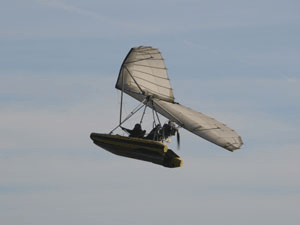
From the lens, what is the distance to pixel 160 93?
6272cm

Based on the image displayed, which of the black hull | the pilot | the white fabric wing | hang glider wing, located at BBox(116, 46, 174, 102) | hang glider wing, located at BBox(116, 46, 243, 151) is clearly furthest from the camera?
hang glider wing, located at BBox(116, 46, 174, 102)

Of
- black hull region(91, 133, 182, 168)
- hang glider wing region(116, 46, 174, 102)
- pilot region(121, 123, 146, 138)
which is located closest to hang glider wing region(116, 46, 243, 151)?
hang glider wing region(116, 46, 174, 102)

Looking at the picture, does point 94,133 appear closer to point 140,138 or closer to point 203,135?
point 140,138

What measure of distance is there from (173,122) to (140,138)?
9.72ft

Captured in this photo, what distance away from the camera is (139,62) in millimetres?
61312

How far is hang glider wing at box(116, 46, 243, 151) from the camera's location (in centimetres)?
5462

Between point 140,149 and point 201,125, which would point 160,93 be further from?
point 140,149

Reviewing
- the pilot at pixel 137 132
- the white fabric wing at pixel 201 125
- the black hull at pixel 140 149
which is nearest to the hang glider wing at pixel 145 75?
the white fabric wing at pixel 201 125

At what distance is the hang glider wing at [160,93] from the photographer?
5462cm

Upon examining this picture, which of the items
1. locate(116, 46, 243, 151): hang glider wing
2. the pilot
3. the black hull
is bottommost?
the black hull

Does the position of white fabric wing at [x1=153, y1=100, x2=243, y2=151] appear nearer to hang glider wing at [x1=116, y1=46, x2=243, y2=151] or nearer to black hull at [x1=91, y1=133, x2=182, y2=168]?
hang glider wing at [x1=116, y1=46, x2=243, y2=151]

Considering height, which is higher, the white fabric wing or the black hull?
the white fabric wing

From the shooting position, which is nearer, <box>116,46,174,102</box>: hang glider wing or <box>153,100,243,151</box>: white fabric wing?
<box>153,100,243,151</box>: white fabric wing

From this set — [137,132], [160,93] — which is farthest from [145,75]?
[137,132]
